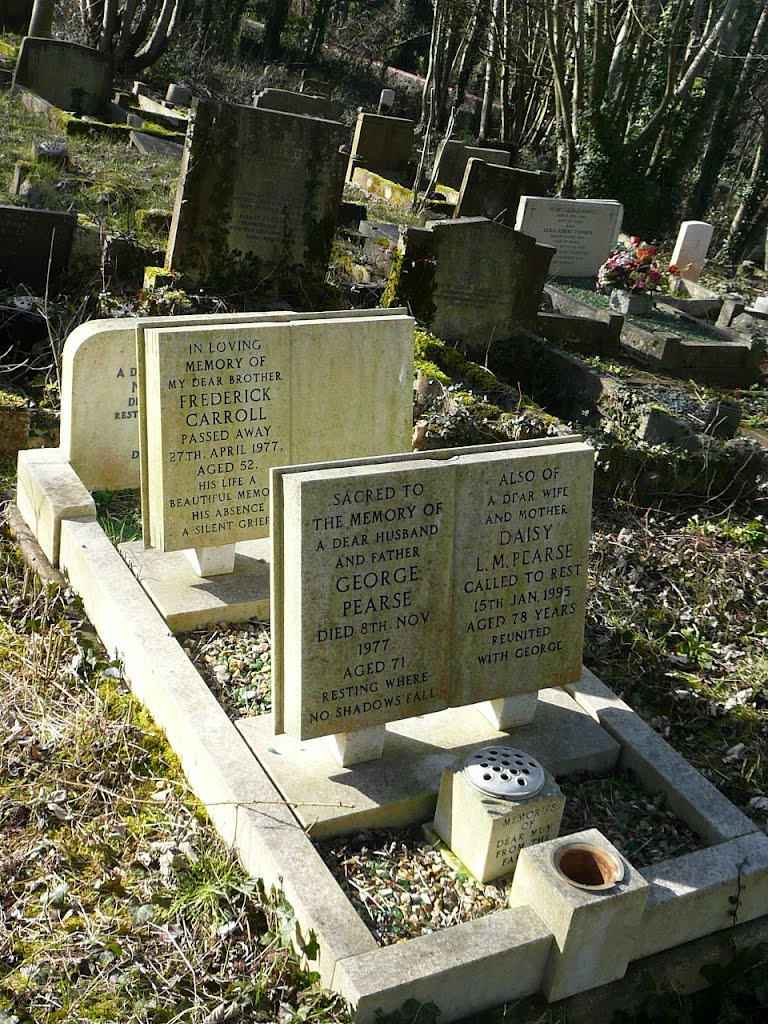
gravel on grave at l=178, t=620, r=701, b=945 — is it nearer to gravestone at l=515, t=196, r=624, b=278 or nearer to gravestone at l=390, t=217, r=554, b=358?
gravestone at l=390, t=217, r=554, b=358

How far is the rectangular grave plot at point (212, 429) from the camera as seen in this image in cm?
481

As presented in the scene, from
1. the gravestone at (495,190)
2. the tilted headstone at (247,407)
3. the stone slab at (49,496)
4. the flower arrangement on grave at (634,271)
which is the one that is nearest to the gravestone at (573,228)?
the gravestone at (495,190)

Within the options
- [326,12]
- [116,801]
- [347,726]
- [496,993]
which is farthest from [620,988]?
[326,12]

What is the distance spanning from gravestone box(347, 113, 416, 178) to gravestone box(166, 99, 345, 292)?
10.2 metres

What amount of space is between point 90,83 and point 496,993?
18.6m

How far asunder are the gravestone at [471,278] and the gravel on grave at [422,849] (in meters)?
4.87

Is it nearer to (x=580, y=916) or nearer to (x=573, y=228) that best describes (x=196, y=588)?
(x=580, y=916)

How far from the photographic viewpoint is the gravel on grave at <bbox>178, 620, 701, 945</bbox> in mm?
3668

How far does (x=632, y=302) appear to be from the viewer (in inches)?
480

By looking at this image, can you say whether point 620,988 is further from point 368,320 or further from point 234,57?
point 234,57

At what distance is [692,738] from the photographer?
5074mm

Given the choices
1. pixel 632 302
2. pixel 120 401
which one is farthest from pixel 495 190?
pixel 120 401

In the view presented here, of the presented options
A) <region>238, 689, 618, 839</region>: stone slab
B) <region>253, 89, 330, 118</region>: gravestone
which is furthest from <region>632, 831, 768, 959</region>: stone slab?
<region>253, 89, 330, 118</region>: gravestone

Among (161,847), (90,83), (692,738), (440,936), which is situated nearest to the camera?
(440,936)
